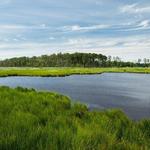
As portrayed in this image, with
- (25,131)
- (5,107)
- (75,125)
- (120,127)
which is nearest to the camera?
(25,131)

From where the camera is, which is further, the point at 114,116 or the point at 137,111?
the point at 137,111

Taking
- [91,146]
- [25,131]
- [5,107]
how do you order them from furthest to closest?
1. [5,107]
2. [25,131]
3. [91,146]

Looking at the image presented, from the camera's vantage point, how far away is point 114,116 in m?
15.9

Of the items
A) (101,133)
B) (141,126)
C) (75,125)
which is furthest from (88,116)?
(101,133)

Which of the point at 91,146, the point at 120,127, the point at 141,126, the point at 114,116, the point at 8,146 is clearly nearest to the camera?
the point at 8,146

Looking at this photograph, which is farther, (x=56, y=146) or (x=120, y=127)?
(x=120, y=127)

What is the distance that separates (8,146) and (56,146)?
1240 millimetres

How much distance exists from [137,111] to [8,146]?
1638cm

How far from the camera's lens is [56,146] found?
25.6ft

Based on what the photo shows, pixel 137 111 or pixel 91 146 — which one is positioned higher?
pixel 91 146

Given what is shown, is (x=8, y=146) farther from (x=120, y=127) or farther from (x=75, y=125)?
(x=120, y=127)

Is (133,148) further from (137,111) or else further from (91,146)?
(137,111)

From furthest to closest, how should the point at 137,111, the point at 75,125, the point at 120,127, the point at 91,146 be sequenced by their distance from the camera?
the point at 137,111 < the point at 120,127 < the point at 75,125 < the point at 91,146

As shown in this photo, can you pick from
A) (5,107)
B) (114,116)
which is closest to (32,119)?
(5,107)
